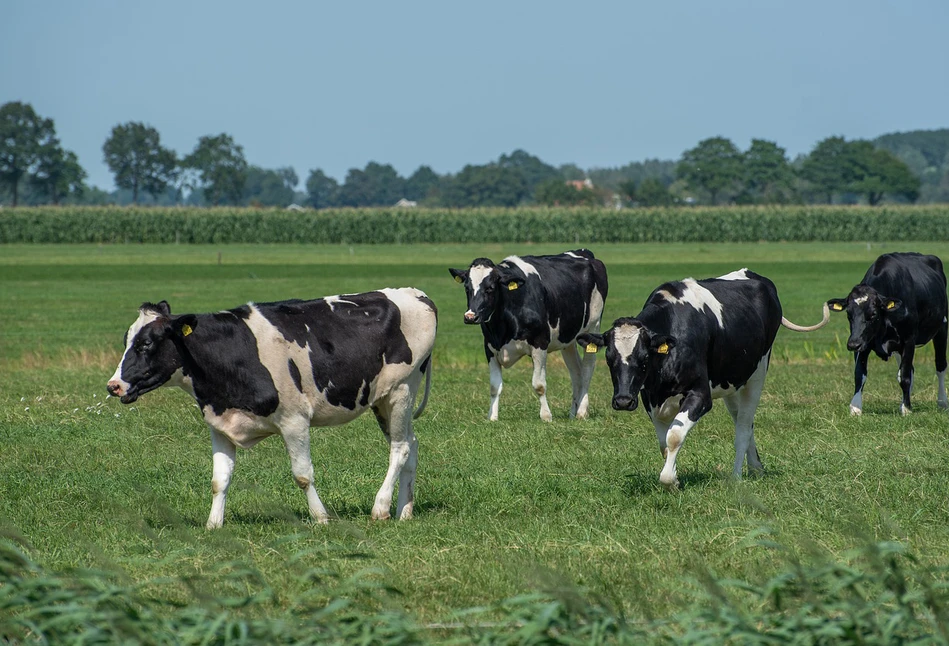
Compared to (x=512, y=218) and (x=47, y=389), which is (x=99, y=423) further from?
(x=512, y=218)

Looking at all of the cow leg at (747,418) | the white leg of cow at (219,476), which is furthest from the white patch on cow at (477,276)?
the white leg of cow at (219,476)

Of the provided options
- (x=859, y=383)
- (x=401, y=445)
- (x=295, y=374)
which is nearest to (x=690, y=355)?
(x=401, y=445)

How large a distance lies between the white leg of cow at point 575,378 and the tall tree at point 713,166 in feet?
529

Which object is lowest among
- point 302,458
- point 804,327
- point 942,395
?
point 942,395

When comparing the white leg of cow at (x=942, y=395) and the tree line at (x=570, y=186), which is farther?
the tree line at (x=570, y=186)

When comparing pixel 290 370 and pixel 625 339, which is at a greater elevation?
pixel 625 339

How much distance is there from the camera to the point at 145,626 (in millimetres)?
5750

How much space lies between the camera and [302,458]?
10.3 metres

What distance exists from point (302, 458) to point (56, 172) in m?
169

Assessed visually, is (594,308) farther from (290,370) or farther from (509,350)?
(290,370)

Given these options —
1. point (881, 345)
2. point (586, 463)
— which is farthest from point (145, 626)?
point (881, 345)

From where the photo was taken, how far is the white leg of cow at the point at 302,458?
10227mm

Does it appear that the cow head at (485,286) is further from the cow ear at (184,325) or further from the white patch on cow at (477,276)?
the cow ear at (184,325)

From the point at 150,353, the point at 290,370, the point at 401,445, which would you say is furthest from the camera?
the point at 401,445
